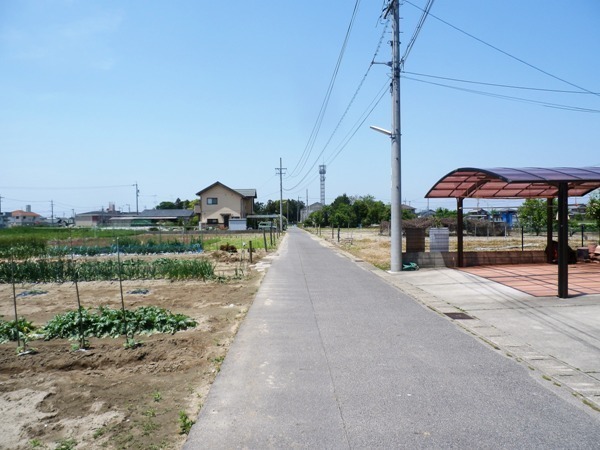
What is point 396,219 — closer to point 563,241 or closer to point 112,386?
point 563,241

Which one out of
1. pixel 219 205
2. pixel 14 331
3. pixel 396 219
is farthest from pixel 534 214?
pixel 219 205

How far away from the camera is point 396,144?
16.8 metres

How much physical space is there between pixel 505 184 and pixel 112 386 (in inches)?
567

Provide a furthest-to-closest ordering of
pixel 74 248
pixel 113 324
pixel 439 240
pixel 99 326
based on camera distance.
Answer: pixel 74 248, pixel 439 240, pixel 113 324, pixel 99 326

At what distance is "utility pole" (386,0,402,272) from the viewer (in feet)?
54.7

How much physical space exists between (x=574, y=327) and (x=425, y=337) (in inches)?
109

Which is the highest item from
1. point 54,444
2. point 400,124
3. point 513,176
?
point 400,124

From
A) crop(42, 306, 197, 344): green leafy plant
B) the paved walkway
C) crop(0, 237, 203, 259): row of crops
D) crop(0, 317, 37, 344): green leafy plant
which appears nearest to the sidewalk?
the paved walkway

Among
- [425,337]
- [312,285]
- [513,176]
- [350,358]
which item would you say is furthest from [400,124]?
[350,358]

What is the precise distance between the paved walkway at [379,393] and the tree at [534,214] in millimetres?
31129

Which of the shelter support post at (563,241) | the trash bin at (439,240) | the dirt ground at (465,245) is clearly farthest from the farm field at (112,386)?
the dirt ground at (465,245)

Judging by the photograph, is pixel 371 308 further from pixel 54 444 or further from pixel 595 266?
pixel 595 266

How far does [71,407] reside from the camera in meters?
4.90

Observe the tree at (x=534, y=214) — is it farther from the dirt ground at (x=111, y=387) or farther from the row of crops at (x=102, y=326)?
the row of crops at (x=102, y=326)
